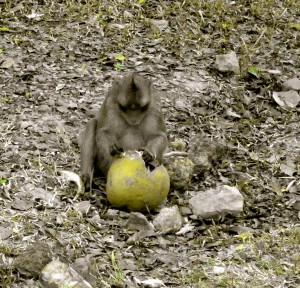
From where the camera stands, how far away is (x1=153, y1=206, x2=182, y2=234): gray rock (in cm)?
732

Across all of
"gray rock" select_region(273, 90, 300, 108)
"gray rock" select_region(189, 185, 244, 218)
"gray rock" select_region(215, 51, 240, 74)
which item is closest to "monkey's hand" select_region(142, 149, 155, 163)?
"gray rock" select_region(189, 185, 244, 218)

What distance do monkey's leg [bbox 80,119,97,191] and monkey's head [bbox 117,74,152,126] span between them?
43cm

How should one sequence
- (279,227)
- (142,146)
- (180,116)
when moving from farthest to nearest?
1. (180,116)
2. (142,146)
3. (279,227)

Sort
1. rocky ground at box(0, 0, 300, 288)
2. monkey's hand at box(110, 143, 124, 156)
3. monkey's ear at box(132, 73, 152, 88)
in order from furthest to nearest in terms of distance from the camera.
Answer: monkey's hand at box(110, 143, 124, 156)
monkey's ear at box(132, 73, 152, 88)
rocky ground at box(0, 0, 300, 288)

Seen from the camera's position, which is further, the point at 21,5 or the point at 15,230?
the point at 21,5

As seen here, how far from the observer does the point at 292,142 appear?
362 inches

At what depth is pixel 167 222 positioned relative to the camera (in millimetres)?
7328

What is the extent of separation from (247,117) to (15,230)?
3832 mm

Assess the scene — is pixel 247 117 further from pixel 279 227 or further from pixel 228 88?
pixel 279 227

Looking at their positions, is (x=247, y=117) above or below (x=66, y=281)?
below

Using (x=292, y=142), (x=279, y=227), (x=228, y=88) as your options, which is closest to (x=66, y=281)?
(x=279, y=227)

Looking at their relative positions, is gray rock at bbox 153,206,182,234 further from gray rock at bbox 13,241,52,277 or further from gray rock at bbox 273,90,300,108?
gray rock at bbox 273,90,300,108

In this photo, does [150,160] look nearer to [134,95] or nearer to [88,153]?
[134,95]

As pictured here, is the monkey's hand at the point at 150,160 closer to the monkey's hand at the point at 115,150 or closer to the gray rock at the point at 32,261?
the monkey's hand at the point at 115,150
